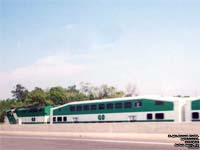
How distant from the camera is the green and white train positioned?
3903 cm

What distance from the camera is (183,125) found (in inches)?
1326

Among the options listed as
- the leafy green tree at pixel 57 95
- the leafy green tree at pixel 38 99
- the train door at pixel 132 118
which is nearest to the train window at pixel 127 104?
the train door at pixel 132 118

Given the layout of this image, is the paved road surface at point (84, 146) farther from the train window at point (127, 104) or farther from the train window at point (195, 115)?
the train window at point (127, 104)

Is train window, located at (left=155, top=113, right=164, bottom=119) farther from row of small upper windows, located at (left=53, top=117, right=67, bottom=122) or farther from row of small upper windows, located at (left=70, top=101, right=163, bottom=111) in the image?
row of small upper windows, located at (left=53, top=117, right=67, bottom=122)

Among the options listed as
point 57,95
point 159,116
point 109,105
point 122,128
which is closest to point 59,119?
point 109,105

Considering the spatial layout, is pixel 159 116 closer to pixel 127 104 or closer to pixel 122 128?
pixel 122 128

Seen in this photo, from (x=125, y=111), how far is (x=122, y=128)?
12.2 ft

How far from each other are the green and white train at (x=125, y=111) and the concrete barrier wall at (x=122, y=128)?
2.31 meters

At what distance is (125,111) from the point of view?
4409 cm

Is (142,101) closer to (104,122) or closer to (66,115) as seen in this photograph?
(104,122)

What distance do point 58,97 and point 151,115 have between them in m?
58.7

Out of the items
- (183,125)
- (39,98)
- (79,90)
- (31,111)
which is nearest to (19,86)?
(79,90)

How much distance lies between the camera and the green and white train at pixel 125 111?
39031mm

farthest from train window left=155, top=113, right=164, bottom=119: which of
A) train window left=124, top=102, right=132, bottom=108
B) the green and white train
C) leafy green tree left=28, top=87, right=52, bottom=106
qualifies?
leafy green tree left=28, top=87, right=52, bottom=106
